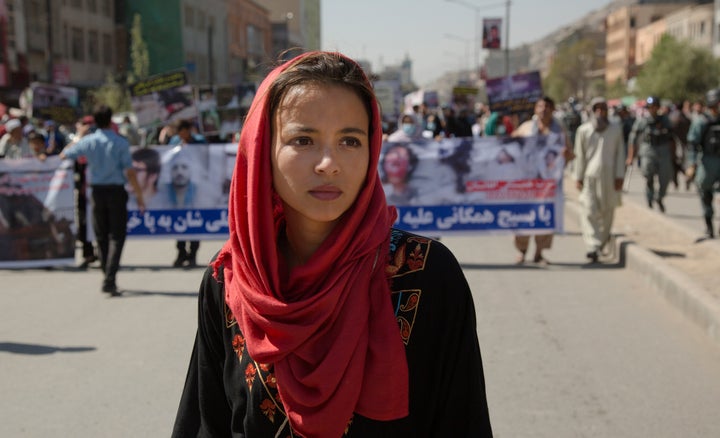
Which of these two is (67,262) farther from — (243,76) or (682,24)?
(682,24)

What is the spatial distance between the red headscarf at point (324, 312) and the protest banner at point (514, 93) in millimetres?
14667

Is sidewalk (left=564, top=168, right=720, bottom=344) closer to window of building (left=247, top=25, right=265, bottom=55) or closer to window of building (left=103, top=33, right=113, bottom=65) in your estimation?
window of building (left=103, top=33, right=113, bottom=65)

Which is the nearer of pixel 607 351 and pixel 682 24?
pixel 607 351

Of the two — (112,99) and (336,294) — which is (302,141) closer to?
(336,294)

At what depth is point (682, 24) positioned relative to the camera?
97312 millimetres

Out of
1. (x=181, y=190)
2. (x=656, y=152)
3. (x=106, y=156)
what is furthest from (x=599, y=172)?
(x=106, y=156)

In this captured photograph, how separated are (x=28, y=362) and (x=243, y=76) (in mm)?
75759

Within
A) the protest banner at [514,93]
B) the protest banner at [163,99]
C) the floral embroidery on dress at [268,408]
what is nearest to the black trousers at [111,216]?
the protest banner at [163,99]

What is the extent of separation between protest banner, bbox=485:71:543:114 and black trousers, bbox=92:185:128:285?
8873mm

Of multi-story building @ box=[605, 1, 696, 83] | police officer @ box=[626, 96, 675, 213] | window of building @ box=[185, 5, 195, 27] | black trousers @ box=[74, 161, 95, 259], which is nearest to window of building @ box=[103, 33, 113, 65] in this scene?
window of building @ box=[185, 5, 195, 27]

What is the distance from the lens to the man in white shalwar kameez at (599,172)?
10.8 m

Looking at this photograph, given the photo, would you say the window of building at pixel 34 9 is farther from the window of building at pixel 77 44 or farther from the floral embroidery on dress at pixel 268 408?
the floral embroidery on dress at pixel 268 408

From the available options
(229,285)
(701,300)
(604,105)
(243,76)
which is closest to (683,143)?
(604,105)

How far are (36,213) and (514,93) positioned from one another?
351 inches
